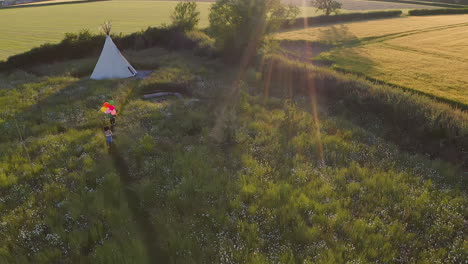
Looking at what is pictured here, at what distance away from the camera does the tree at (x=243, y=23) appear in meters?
28.4

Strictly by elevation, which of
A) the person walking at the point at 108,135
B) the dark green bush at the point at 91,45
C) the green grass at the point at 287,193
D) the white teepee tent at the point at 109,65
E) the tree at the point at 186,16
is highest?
the tree at the point at 186,16

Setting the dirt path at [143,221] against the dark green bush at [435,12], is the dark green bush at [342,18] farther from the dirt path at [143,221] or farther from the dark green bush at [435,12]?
the dirt path at [143,221]

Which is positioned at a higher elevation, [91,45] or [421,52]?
[91,45]

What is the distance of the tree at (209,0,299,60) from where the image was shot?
2841 cm

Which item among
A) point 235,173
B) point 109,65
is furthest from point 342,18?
point 235,173

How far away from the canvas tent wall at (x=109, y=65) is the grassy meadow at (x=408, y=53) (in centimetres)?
2200

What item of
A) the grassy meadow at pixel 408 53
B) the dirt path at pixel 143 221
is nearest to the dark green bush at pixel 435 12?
the grassy meadow at pixel 408 53

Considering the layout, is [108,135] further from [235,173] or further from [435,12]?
[435,12]

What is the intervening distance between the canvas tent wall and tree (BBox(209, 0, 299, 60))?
36.2ft

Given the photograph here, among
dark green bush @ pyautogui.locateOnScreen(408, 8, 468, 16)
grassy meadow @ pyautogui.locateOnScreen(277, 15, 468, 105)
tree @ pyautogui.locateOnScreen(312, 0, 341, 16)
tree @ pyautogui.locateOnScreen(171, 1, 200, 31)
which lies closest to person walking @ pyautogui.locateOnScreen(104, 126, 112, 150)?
grassy meadow @ pyautogui.locateOnScreen(277, 15, 468, 105)

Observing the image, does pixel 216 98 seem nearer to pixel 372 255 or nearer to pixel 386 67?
pixel 372 255

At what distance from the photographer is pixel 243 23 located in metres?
29.2

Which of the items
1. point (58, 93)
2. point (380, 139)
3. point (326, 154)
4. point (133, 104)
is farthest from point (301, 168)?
point (58, 93)

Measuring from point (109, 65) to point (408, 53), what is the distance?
3608 cm
